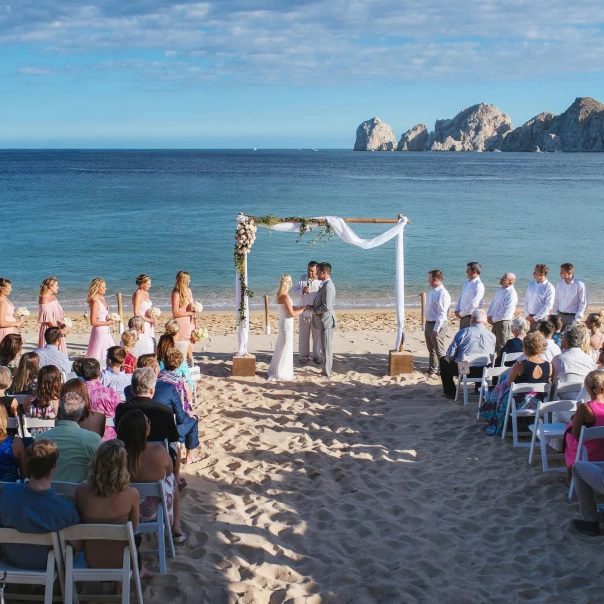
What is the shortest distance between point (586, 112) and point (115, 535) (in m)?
195

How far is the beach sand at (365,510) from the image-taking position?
16.1 ft

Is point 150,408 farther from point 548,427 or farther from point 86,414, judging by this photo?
point 548,427

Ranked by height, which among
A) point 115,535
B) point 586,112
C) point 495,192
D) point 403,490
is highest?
point 586,112

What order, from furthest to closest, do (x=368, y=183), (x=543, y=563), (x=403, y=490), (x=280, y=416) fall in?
1. (x=368, y=183)
2. (x=280, y=416)
3. (x=403, y=490)
4. (x=543, y=563)

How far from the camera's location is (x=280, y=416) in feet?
29.3

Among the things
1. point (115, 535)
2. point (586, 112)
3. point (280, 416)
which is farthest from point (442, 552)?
point (586, 112)

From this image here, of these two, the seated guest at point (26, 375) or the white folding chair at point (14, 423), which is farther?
the seated guest at point (26, 375)

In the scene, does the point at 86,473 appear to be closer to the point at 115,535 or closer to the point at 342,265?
the point at 115,535

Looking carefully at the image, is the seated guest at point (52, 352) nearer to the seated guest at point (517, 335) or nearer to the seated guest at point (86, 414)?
the seated guest at point (86, 414)

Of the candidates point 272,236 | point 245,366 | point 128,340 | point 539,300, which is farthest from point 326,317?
point 272,236

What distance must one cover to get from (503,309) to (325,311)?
2.71 m

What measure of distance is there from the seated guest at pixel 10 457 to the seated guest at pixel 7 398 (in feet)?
1.98

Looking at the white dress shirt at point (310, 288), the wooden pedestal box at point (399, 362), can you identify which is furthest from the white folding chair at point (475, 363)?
the white dress shirt at point (310, 288)

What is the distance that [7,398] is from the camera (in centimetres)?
595
